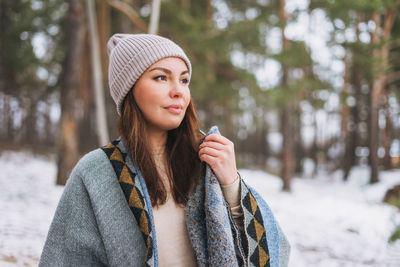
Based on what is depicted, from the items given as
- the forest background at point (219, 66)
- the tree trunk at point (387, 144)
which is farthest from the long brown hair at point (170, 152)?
the tree trunk at point (387, 144)

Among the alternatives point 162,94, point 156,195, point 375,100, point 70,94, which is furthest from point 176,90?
point 375,100

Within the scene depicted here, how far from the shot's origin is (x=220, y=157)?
1300 millimetres

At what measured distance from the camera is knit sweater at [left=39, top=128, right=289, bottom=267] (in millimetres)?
1194

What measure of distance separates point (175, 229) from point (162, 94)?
0.57 m

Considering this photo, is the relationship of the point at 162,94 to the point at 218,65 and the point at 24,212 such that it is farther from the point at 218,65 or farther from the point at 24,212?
the point at 218,65

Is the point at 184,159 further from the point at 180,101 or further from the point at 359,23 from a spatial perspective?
the point at 359,23

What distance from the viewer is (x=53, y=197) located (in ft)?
18.9

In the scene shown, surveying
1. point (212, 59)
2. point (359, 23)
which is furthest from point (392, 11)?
point (212, 59)

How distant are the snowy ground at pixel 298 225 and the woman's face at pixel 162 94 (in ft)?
8.18

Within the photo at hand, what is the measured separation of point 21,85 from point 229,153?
15480 millimetres

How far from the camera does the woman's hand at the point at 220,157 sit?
4.27 ft

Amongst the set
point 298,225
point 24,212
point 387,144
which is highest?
point 24,212

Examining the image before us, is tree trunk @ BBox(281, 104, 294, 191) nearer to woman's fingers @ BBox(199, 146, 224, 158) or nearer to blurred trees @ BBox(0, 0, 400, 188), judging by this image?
blurred trees @ BBox(0, 0, 400, 188)

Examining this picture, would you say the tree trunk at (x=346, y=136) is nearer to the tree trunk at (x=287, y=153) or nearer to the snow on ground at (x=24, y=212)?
the tree trunk at (x=287, y=153)
